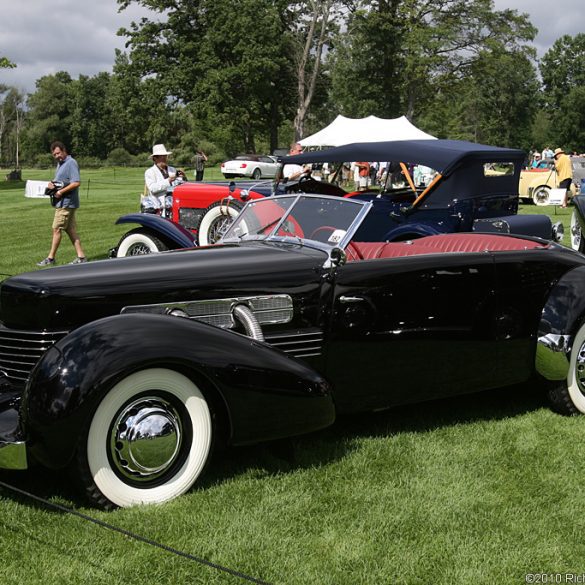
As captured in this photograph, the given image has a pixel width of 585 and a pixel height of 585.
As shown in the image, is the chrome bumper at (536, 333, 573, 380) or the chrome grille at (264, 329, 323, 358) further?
the chrome bumper at (536, 333, 573, 380)

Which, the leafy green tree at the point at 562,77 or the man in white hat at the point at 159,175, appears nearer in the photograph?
the man in white hat at the point at 159,175

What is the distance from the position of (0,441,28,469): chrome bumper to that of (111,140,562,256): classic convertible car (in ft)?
19.6

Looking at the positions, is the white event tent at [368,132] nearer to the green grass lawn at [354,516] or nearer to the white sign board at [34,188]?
the white sign board at [34,188]

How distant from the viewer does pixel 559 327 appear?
4.71m

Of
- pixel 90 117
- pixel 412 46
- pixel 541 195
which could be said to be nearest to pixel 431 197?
pixel 541 195

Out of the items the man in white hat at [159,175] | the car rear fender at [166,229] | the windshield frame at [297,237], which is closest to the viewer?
the windshield frame at [297,237]

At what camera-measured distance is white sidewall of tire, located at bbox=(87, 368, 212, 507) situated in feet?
10.7

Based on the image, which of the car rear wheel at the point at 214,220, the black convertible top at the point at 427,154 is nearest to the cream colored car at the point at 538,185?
the black convertible top at the point at 427,154

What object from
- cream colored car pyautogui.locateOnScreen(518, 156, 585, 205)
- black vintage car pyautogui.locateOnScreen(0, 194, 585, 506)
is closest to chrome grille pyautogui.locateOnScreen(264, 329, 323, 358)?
black vintage car pyautogui.locateOnScreen(0, 194, 585, 506)

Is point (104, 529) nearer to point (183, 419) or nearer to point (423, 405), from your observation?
point (183, 419)

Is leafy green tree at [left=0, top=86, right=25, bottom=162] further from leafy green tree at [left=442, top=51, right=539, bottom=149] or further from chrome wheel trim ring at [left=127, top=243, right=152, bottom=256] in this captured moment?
chrome wheel trim ring at [left=127, top=243, right=152, bottom=256]

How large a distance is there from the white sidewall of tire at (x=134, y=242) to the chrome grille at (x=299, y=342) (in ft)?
19.6

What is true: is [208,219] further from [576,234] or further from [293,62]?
[293,62]

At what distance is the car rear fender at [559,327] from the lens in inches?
186
